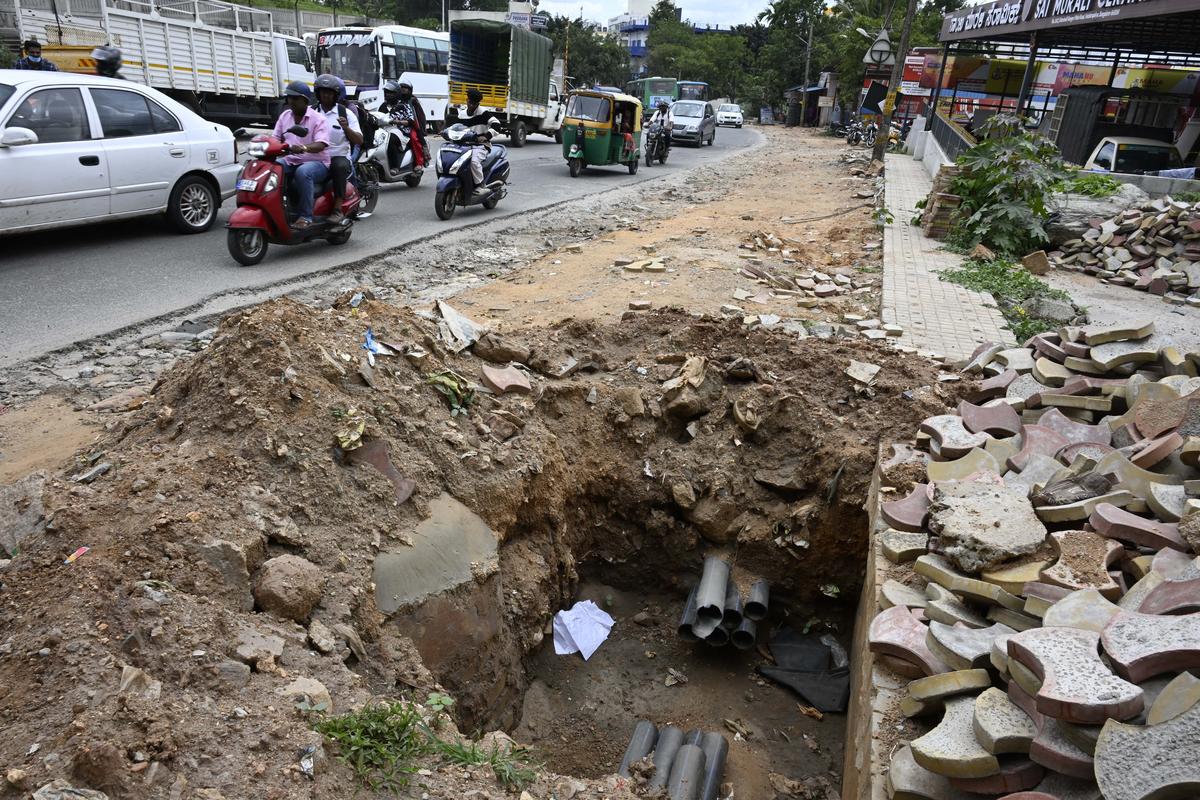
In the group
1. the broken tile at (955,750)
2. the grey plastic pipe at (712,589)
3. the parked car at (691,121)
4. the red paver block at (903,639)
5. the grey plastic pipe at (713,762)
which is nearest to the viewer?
the broken tile at (955,750)

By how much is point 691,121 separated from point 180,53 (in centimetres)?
1702

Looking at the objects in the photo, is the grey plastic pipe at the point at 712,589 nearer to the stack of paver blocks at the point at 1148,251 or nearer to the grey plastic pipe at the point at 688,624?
the grey plastic pipe at the point at 688,624

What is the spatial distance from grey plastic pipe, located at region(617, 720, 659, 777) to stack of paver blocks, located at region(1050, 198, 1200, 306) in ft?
29.9

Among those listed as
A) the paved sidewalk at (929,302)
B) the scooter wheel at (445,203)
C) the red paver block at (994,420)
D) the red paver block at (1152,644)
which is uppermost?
the red paver block at (1152,644)

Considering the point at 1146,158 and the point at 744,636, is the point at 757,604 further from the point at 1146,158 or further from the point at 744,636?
the point at 1146,158

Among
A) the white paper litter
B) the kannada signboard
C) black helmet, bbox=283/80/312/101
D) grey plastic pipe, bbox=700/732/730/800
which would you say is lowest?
the white paper litter

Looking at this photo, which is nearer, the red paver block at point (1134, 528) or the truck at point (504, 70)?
the red paver block at point (1134, 528)

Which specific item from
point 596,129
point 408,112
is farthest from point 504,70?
point 408,112

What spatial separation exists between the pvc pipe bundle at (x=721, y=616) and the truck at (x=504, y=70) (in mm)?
19672

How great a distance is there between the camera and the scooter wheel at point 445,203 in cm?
1114

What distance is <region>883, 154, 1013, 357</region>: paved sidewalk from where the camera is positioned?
7324 millimetres

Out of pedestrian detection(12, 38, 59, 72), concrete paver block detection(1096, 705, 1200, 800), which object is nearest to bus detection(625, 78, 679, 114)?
→ pedestrian detection(12, 38, 59, 72)

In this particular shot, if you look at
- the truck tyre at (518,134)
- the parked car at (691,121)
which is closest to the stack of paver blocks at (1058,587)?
the truck tyre at (518,134)

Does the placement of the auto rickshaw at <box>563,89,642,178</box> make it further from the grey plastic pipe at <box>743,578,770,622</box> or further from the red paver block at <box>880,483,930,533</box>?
the red paver block at <box>880,483,930,533</box>
